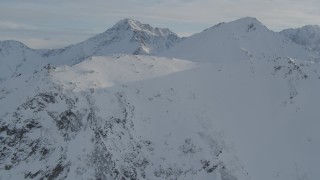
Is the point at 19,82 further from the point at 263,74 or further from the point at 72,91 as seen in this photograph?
the point at 263,74

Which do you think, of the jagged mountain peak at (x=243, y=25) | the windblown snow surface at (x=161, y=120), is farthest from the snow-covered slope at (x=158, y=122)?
the jagged mountain peak at (x=243, y=25)

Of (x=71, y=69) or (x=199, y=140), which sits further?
(x=71, y=69)

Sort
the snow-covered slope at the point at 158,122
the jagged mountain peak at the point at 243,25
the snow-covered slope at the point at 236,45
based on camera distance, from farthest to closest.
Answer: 1. the jagged mountain peak at the point at 243,25
2. the snow-covered slope at the point at 236,45
3. the snow-covered slope at the point at 158,122

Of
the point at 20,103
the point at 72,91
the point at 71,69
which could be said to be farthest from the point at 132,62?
the point at 20,103

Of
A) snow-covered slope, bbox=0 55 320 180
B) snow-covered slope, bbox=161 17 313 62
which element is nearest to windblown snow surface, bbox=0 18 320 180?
snow-covered slope, bbox=0 55 320 180

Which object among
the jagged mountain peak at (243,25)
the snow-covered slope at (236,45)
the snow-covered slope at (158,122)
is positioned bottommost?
the snow-covered slope at (236,45)

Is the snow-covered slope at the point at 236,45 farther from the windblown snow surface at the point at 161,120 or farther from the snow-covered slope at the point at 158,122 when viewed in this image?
the snow-covered slope at the point at 158,122
